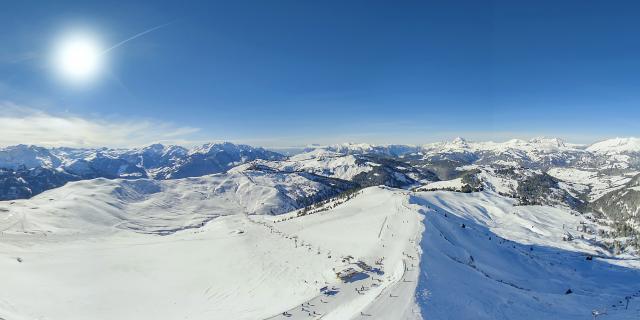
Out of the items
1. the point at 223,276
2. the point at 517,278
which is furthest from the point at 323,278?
the point at 517,278

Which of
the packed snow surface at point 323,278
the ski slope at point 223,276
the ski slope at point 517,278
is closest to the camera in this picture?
the packed snow surface at point 323,278

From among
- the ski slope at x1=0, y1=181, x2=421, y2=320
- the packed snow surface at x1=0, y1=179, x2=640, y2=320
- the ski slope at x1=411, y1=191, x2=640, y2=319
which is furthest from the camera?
the ski slope at x1=411, y1=191, x2=640, y2=319

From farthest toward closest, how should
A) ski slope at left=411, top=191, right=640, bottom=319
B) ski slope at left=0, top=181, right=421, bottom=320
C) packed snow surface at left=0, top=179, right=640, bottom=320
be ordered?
ski slope at left=411, top=191, right=640, bottom=319 → ski slope at left=0, top=181, right=421, bottom=320 → packed snow surface at left=0, top=179, right=640, bottom=320

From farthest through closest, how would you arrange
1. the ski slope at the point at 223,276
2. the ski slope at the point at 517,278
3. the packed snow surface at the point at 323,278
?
the ski slope at the point at 517,278, the ski slope at the point at 223,276, the packed snow surface at the point at 323,278

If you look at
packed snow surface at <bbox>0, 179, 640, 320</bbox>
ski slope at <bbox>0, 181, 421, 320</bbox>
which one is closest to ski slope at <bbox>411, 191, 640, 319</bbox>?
packed snow surface at <bbox>0, 179, 640, 320</bbox>

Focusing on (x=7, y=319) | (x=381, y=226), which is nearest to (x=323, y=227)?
(x=381, y=226)

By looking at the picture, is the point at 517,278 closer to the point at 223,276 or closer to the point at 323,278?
the point at 323,278

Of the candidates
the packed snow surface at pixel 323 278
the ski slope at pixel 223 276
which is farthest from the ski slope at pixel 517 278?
the ski slope at pixel 223 276

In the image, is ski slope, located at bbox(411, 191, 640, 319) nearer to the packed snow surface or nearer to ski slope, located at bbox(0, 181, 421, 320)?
the packed snow surface

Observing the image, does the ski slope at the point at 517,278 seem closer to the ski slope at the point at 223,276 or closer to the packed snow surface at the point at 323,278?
the packed snow surface at the point at 323,278

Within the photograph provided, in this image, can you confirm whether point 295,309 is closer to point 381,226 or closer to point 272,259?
point 272,259

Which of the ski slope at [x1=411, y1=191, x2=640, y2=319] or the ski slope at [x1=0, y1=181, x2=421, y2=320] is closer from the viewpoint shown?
the ski slope at [x1=0, y1=181, x2=421, y2=320]
